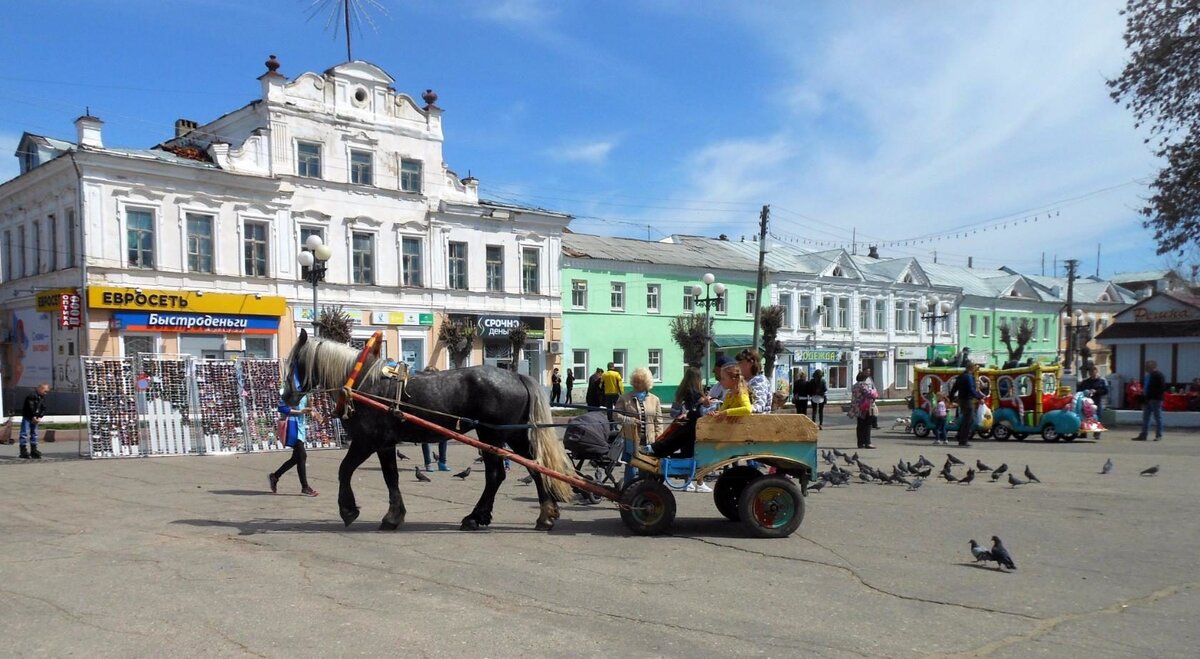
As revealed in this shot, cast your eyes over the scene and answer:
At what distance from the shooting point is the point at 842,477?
1191 cm

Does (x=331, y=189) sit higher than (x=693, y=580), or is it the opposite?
(x=331, y=189)

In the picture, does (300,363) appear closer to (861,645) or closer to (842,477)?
(861,645)

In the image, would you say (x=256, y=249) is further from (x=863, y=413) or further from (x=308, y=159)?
(x=863, y=413)

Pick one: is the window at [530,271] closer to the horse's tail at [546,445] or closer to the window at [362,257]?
the window at [362,257]

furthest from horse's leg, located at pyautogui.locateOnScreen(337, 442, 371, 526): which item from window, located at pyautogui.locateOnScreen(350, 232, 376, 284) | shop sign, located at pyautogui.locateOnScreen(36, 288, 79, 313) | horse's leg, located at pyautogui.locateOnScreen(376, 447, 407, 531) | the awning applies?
the awning

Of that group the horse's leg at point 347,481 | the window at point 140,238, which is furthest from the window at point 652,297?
the horse's leg at point 347,481

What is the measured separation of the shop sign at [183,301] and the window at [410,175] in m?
6.87

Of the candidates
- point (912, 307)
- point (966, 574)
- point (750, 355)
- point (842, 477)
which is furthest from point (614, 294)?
point (966, 574)

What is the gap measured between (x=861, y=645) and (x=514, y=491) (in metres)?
7.19

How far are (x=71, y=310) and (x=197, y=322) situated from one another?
3.58m

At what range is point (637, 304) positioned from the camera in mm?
41562

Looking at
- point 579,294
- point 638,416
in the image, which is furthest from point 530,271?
point 638,416

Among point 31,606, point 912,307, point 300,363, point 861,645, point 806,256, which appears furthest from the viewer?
point 912,307

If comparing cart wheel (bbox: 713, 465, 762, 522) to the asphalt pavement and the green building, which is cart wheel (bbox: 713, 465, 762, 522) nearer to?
the asphalt pavement
